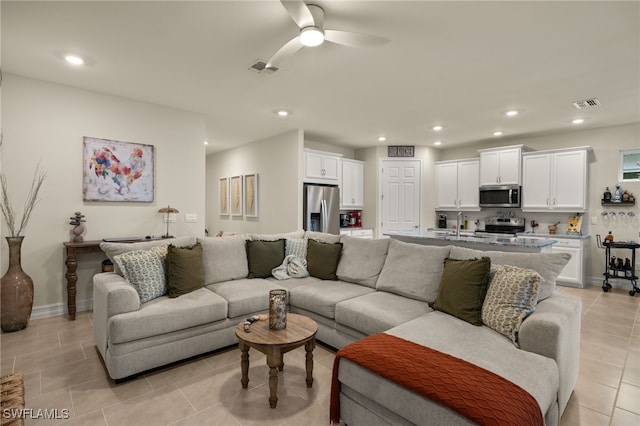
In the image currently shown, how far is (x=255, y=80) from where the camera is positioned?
3527 millimetres

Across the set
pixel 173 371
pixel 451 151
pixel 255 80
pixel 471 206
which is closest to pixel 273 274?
pixel 173 371

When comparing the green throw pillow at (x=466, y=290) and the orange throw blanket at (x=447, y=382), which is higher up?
the green throw pillow at (x=466, y=290)

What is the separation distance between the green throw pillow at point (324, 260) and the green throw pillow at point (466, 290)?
1295 millimetres

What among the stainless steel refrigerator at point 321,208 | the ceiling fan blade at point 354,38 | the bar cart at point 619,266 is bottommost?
the bar cart at point 619,266

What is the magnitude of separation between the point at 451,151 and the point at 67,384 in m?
7.51

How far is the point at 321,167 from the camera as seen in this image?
6012 mm

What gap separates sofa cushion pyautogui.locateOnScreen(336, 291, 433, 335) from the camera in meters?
2.34

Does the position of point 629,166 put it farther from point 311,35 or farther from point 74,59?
point 74,59

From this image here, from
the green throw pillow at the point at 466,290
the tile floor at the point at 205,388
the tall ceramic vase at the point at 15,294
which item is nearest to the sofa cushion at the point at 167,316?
the tile floor at the point at 205,388

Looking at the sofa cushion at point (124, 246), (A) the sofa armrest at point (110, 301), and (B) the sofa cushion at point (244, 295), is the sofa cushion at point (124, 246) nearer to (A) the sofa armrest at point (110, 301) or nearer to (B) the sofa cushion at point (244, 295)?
(A) the sofa armrest at point (110, 301)

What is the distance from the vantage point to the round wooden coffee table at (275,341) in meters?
1.97

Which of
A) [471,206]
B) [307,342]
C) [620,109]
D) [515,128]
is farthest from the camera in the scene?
[471,206]

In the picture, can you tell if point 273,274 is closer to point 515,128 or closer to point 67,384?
point 67,384

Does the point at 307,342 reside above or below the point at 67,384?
above
